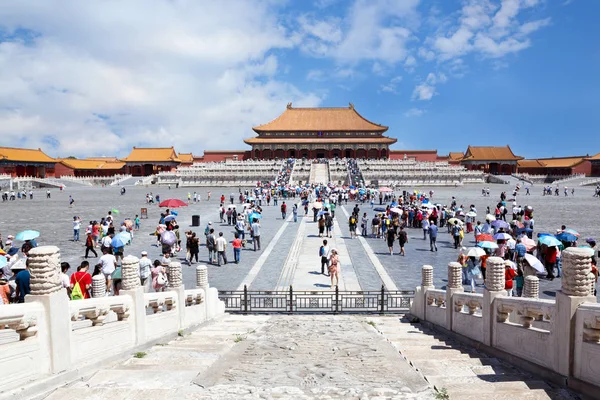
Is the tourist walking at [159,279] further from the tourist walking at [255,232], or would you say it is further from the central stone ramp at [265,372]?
the tourist walking at [255,232]

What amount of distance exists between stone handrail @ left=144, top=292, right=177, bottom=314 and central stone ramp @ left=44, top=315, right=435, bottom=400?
0.71 meters

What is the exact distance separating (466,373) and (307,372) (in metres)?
1.97

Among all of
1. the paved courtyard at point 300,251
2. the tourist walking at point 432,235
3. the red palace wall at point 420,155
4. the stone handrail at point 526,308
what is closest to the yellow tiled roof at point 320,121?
the red palace wall at point 420,155

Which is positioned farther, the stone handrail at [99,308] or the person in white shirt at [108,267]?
the person in white shirt at [108,267]

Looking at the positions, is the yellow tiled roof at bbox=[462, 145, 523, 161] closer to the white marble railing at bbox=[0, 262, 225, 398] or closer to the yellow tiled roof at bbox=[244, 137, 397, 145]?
the yellow tiled roof at bbox=[244, 137, 397, 145]

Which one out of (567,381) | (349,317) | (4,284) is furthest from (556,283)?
(4,284)

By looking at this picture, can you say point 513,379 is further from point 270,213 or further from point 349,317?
point 270,213

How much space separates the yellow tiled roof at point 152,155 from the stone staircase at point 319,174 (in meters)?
34.7

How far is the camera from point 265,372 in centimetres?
483

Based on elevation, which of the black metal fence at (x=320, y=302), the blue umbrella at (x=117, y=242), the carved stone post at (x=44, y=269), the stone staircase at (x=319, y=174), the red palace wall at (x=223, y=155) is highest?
the red palace wall at (x=223, y=155)

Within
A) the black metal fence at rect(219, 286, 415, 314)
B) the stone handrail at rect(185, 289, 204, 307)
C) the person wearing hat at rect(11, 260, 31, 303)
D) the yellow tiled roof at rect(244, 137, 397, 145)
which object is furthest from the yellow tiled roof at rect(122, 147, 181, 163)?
the person wearing hat at rect(11, 260, 31, 303)

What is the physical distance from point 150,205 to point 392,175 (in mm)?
34633

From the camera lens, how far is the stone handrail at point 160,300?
6.98m

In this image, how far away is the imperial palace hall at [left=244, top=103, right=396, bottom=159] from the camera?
80750 mm
